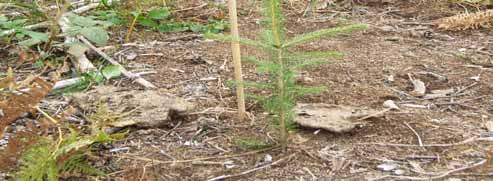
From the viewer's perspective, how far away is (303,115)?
7.24ft

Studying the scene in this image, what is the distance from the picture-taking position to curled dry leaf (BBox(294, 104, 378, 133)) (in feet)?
6.93

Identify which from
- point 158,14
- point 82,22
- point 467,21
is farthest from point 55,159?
point 467,21

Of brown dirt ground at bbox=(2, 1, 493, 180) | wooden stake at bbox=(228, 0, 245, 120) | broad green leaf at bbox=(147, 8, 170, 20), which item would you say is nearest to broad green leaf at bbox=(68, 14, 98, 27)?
brown dirt ground at bbox=(2, 1, 493, 180)

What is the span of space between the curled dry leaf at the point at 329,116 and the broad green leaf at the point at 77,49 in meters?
1.12

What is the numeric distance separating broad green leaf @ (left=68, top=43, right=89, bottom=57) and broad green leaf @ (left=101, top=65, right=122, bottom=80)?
19cm

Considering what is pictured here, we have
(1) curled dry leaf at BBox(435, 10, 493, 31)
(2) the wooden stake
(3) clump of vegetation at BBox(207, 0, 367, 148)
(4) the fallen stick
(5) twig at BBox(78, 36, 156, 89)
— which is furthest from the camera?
(1) curled dry leaf at BBox(435, 10, 493, 31)

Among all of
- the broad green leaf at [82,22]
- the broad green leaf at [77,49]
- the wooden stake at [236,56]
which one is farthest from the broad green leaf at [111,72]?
the wooden stake at [236,56]

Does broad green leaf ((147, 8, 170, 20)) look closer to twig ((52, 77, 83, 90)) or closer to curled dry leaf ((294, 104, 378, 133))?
twig ((52, 77, 83, 90))

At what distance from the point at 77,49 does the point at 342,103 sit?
1.25 metres

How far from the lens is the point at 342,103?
240 centimetres

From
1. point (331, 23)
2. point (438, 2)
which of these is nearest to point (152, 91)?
point (331, 23)

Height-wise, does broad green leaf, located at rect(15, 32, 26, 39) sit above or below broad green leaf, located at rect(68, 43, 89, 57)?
above

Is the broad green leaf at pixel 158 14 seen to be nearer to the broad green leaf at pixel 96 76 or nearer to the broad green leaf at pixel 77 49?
the broad green leaf at pixel 77 49

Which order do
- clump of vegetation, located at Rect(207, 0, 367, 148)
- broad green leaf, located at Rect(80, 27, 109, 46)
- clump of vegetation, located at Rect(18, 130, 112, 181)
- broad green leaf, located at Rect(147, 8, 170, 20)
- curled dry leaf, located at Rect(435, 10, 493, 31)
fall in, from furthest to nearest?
1. broad green leaf, located at Rect(147, 8, 170, 20)
2. curled dry leaf, located at Rect(435, 10, 493, 31)
3. broad green leaf, located at Rect(80, 27, 109, 46)
4. clump of vegetation, located at Rect(207, 0, 367, 148)
5. clump of vegetation, located at Rect(18, 130, 112, 181)
